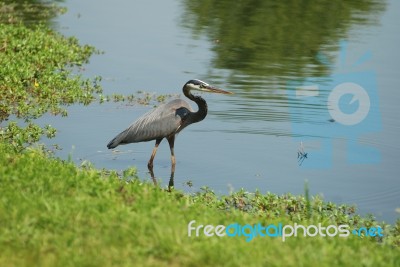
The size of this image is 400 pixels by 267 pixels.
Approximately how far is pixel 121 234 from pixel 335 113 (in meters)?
8.48

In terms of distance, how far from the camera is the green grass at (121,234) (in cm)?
637

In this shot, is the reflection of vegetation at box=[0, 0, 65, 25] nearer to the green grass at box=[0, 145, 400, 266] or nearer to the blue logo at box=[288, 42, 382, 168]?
the blue logo at box=[288, 42, 382, 168]

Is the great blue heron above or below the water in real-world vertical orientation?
above

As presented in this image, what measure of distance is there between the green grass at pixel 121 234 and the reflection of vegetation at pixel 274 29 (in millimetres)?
9743

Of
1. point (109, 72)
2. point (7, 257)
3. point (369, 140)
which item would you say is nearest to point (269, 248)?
point (7, 257)

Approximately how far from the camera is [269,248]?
260 inches

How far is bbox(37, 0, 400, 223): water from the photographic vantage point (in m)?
11.5

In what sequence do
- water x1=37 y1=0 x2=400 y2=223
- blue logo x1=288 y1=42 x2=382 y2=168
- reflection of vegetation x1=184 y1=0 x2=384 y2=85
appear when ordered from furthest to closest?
reflection of vegetation x1=184 y1=0 x2=384 y2=85 → blue logo x1=288 y1=42 x2=382 y2=168 → water x1=37 y1=0 x2=400 y2=223

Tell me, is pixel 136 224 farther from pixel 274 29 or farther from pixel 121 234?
pixel 274 29

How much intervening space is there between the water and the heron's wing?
1.25 feet

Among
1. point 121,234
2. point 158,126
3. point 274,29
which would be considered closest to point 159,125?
point 158,126

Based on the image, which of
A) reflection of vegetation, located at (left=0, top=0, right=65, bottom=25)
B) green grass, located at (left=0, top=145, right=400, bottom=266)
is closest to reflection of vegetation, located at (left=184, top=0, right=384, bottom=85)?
reflection of vegetation, located at (left=0, top=0, right=65, bottom=25)

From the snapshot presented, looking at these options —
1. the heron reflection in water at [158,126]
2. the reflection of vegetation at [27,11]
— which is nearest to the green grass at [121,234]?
the heron reflection in water at [158,126]

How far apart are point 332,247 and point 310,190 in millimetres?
4128
